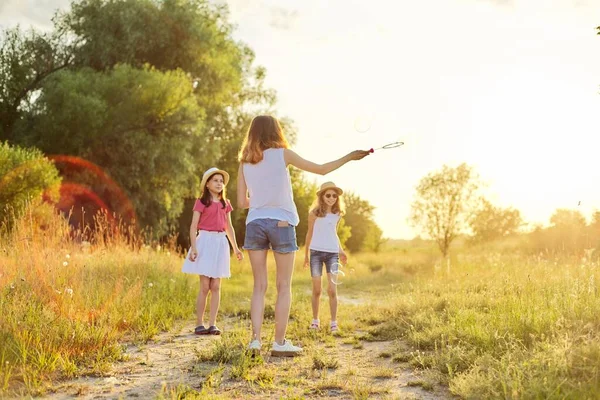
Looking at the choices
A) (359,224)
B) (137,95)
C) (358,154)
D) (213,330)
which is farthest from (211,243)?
(359,224)

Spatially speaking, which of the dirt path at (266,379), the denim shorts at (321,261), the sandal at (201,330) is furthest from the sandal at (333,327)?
the sandal at (201,330)

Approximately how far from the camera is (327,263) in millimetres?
8477

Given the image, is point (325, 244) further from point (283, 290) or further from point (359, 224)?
point (359, 224)

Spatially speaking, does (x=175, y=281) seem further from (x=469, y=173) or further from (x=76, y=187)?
(x=469, y=173)

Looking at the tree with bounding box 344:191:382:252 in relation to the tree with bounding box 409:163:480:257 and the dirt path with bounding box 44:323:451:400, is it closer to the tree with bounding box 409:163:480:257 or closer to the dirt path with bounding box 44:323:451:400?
the tree with bounding box 409:163:480:257

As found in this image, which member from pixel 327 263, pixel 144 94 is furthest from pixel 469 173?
pixel 327 263

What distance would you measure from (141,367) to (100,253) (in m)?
4.76

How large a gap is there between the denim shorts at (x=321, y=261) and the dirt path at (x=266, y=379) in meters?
1.89

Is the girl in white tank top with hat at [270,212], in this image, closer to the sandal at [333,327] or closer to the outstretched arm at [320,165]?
the outstretched arm at [320,165]

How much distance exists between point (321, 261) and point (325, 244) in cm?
27

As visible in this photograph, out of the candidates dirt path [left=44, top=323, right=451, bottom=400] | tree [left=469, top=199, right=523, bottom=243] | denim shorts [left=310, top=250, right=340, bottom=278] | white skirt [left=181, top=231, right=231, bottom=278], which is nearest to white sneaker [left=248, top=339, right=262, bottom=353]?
dirt path [left=44, top=323, right=451, bottom=400]

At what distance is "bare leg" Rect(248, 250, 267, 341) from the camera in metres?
6.06

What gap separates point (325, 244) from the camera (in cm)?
840

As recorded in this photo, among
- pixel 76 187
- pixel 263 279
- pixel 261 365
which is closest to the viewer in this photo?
pixel 261 365
